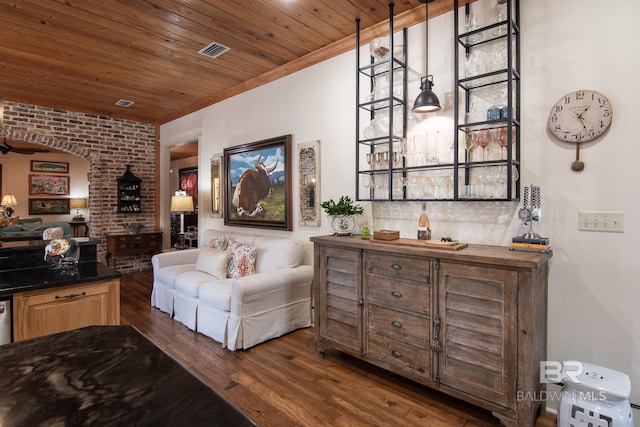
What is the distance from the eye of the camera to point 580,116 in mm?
2104

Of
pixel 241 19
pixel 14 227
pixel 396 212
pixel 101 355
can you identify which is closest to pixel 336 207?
pixel 396 212

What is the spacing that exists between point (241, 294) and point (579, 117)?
2745 mm

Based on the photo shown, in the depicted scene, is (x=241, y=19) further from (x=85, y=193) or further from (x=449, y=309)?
(x=85, y=193)

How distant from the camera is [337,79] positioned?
3451mm

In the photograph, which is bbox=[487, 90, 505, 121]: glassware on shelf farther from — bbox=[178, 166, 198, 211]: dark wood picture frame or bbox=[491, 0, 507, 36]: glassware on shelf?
bbox=[178, 166, 198, 211]: dark wood picture frame

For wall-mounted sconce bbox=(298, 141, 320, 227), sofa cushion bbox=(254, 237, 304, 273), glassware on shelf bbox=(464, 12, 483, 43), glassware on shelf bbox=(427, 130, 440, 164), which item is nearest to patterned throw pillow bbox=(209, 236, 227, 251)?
sofa cushion bbox=(254, 237, 304, 273)

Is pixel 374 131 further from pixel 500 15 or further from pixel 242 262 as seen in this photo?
pixel 242 262

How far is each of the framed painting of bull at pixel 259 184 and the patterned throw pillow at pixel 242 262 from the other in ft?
1.61

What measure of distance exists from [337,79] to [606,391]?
10.1ft

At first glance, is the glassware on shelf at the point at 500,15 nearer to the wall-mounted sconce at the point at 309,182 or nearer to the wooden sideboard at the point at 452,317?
the wooden sideboard at the point at 452,317

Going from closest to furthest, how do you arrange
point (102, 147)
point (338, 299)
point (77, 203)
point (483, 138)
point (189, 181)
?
point (483, 138) → point (338, 299) → point (102, 147) → point (189, 181) → point (77, 203)

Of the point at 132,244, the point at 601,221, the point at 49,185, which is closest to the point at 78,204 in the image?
the point at 49,185

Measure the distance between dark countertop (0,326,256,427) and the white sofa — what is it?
74.8 inches

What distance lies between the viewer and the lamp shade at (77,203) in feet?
34.4
